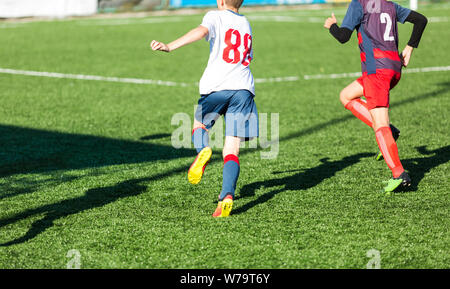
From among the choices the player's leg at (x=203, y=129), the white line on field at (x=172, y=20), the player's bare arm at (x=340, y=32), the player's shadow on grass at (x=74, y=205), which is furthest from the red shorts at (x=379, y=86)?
the white line on field at (x=172, y=20)

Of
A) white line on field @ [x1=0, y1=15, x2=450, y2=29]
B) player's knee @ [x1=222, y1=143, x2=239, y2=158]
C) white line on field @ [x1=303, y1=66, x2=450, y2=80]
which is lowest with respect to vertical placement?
white line on field @ [x1=0, y1=15, x2=450, y2=29]

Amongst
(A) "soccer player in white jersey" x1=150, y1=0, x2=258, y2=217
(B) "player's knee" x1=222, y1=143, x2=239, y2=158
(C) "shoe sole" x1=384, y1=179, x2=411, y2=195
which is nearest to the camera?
(A) "soccer player in white jersey" x1=150, y1=0, x2=258, y2=217

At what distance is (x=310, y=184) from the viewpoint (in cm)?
641

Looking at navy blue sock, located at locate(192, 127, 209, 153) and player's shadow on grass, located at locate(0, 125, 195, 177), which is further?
player's shadow on grass, located at locate(0, 125, 195, 177)

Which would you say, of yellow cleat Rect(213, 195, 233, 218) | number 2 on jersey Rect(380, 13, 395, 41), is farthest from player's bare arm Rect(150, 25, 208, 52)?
number 2 on jersey Rect(380, 13, 395, 41)

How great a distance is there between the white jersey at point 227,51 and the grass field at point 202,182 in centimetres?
106

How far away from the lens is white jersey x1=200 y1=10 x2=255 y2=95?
5.32 m

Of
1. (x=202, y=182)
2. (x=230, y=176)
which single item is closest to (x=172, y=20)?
(x=202, y=182)

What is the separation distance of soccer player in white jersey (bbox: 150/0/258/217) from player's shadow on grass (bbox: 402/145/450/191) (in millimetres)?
1859

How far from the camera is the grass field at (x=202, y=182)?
4.69 metres

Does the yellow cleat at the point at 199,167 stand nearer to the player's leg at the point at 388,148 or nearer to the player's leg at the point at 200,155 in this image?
the player's leg at the point at 200,155

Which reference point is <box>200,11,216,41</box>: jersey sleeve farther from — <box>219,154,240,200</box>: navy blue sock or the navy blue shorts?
<box>219,154,240,200</box>: navy blue sock

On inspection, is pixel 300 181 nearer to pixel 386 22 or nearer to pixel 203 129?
pixel 203 129
